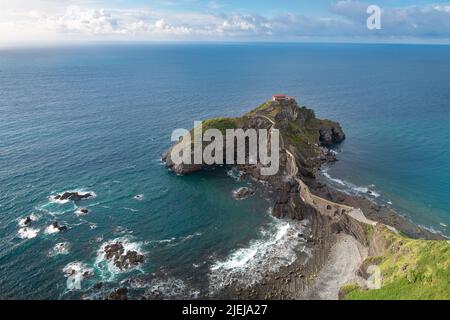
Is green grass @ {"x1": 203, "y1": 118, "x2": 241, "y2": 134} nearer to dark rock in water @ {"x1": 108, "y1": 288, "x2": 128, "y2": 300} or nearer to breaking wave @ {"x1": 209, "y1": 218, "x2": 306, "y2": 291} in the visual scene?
breaking wave @ {"x1": 209, "y1": 218, "x2": 306, "y2": 291}

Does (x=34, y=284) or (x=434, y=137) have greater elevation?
(x=434, y=137)

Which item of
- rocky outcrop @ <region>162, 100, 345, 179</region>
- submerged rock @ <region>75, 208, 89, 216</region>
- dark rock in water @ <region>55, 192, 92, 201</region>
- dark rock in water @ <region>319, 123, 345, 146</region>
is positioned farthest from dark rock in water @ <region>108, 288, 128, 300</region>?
dark rock in water @ <region>319, 123, 345, 146</region>

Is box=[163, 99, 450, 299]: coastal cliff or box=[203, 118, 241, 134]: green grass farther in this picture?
box=[203, 118, 241, 134]: green grass

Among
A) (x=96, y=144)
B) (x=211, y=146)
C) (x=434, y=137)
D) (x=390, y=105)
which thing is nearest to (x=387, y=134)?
(x=434, y=137)

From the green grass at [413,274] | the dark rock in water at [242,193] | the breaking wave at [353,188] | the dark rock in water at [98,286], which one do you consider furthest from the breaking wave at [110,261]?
the breaking wave at [353,188]

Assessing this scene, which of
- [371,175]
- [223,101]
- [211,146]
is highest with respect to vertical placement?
[223,101]

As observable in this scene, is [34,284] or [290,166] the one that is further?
[290,166]

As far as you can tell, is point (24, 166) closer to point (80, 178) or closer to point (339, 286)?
point (80, 178)

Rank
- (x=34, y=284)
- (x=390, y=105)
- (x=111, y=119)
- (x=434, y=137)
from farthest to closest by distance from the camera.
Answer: (x=390, y=105), (x=111, y=119), (x=434, y=137), (x=34, y=284)
